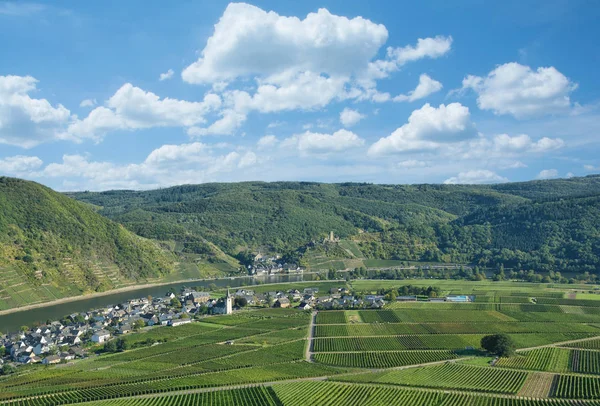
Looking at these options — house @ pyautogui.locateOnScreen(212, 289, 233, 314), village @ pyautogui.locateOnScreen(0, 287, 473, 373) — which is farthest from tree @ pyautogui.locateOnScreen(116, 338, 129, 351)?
house @ pyautogui.locateOnScreen(212, 289, 233, 314)

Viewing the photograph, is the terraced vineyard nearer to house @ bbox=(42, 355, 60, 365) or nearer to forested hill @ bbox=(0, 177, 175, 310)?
house @ bbox=(42, 355, 60, 365)

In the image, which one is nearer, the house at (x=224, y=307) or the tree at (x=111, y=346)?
the tree at (x=111, y=346)

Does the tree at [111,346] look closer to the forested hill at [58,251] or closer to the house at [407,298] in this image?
the forested hill at [58,251]

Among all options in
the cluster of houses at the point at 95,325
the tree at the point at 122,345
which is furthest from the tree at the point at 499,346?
the cluster of houses at the point at 95,325

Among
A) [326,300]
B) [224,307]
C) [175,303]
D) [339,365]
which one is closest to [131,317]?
[175,303]

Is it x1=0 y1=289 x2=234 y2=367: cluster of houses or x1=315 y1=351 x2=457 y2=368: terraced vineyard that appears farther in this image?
x1=0 y1=289 x2=234 y2=367: cluster of houses

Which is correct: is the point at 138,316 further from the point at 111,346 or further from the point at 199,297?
the point at 111,346
